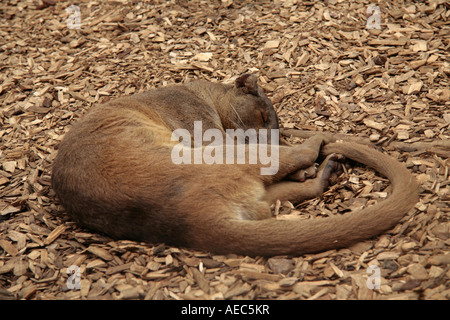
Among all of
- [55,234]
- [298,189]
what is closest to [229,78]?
[298,189]

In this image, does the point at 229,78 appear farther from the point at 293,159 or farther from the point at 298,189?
the point at 298,189

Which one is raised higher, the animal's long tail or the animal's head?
the animal's head

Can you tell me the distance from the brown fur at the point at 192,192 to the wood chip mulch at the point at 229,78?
14 centimetres

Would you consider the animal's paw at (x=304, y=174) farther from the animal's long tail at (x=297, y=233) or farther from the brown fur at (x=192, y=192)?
the animal's long tail at (x=297, y=233)

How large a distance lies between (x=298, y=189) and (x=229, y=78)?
2.35m

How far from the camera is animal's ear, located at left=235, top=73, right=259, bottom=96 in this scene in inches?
210

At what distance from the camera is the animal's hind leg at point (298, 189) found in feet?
13.8

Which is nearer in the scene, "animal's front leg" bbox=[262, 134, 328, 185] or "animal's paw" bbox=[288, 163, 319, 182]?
"animal's front leg" bbox=[262, 134, 328, 185]

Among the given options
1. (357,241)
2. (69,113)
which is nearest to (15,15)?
(69,113)

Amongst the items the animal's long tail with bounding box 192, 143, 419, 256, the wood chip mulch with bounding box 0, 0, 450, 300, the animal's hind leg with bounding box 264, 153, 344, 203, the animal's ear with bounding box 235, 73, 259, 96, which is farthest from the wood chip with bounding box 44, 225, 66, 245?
the animal's ear with bounding box 235, 73, 259, 96

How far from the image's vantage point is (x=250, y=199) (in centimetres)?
387

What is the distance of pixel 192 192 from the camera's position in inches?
144

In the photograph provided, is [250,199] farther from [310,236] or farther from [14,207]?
[14,207]

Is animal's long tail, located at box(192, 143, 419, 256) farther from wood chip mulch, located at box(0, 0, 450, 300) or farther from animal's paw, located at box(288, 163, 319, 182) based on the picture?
animal's paw, located at box(288, 163, 319, 182)
